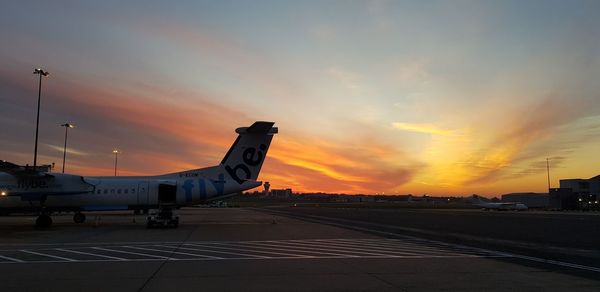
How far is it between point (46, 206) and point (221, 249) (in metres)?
22.6

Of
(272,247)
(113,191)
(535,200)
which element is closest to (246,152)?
(113,191)

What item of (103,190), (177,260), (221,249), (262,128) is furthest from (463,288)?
(103,190)

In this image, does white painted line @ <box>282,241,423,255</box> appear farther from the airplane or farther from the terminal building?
the terminal building

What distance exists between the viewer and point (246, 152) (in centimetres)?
3428

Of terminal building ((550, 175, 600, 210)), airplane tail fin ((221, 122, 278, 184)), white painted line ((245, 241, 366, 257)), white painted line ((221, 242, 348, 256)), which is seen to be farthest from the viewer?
terminal building ((550, 175, 600, 210))

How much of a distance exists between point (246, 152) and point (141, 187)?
851 cm

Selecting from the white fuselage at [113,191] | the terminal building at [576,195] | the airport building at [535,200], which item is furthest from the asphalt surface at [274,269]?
the airport building at [535,200]

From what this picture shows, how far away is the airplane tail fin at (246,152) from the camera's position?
3428cm

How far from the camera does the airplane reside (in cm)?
3325

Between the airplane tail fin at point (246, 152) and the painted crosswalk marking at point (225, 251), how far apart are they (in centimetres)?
1362

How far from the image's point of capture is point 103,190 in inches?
1355

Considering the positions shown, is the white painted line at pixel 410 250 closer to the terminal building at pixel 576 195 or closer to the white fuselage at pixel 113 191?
the white fuselage at pixel 113 191

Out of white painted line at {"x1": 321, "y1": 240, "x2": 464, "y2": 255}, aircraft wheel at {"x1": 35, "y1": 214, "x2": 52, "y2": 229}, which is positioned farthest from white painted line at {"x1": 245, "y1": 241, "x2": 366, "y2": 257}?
aircraft wheel at {"x1": 35, "y1": 214, "x2": 52, "y2": 229}

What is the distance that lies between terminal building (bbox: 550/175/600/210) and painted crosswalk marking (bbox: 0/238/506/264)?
9863cm
